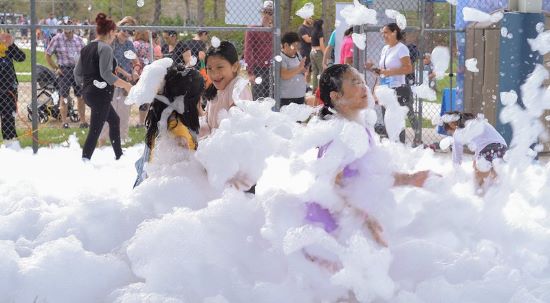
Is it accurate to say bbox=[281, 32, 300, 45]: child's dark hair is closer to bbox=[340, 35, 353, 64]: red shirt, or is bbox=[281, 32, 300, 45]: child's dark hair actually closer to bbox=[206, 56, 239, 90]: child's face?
bbox=[340, 35, 353, 64]: red shirt

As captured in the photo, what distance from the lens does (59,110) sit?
13836 mm

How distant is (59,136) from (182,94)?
7428 mm

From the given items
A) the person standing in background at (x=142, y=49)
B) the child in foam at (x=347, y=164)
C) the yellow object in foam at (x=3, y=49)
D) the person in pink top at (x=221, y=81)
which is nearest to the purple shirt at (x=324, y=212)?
the child in foam at (x=347, y=164)

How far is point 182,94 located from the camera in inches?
206

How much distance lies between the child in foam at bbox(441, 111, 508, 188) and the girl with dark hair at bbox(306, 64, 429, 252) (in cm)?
200

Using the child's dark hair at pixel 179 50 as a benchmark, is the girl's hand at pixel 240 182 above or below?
below

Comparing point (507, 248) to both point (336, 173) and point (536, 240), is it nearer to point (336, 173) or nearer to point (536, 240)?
point (536, 240)

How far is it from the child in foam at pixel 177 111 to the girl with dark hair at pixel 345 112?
0.82m

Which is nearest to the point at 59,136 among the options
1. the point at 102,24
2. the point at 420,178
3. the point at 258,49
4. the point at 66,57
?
the point at 66,57

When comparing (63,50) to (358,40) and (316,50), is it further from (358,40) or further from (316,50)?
(358,40)

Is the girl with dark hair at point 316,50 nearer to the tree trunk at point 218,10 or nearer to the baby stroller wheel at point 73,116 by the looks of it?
the tree trunk at point 218,10

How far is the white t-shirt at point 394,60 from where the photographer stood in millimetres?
9883

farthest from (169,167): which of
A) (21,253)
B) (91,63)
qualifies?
(91,63)

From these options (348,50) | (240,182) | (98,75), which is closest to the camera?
(240,182)
